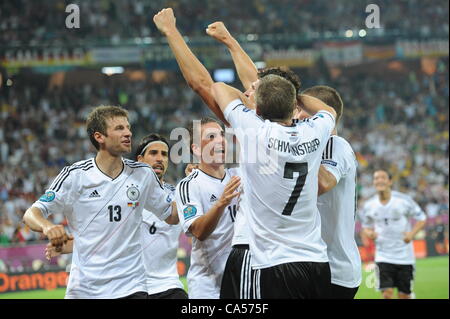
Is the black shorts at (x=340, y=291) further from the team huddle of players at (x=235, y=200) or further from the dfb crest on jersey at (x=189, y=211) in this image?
the dfb crest on jersey at (x=189, y=211)

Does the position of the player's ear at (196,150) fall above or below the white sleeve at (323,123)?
below

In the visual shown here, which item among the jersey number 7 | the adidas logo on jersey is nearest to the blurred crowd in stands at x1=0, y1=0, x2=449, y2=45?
the adidas logo on jersey

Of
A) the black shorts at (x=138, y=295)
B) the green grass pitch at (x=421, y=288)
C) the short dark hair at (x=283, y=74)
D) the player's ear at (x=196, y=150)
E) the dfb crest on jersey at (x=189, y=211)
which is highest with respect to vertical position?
the short dark hair at (x=283, y=74)

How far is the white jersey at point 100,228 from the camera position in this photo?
5625 mm

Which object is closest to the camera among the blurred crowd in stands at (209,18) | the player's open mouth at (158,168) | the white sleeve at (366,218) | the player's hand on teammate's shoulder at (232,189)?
the player's hand on teammate's shoulder at (232,189)

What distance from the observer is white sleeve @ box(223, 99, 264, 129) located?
4707 millimetres

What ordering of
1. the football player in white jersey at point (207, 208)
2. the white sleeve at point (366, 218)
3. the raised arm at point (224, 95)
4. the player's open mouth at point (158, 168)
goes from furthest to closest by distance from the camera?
the white sleeve at point (366, 218)
the player's open mouth at point (158, 168)
the football player in white jersey at point (207, 208)
the raised arm at point (224, 95)

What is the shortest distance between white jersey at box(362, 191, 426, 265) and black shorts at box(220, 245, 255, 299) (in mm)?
8027

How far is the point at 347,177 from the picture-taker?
5504 millimetres

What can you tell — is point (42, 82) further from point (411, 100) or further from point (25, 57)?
point (411, 100)

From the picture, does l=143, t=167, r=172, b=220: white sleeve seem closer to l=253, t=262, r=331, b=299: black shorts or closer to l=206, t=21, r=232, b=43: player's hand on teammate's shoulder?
l=206, t=21, r=232, b=43: player's hand on teammate's shoulder

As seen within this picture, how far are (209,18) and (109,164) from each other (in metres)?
26.6

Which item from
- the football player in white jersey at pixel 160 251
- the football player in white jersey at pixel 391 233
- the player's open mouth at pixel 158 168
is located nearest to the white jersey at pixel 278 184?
the football player in white jersey at pixel 160 251
